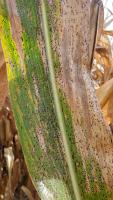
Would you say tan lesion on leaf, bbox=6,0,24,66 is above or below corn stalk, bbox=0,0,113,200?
above

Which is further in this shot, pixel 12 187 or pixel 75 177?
pixel 12 187

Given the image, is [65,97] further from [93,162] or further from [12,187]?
[12,187]

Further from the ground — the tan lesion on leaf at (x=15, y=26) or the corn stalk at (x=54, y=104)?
the tan lesion on leaf at (x=15, y=26)

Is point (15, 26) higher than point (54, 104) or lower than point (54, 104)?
higher

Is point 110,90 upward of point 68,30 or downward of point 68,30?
downward

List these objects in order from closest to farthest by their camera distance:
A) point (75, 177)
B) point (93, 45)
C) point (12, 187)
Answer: point (75, 177) → point (93, 45) → point (12, 187)

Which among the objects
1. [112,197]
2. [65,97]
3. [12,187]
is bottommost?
[12,187]

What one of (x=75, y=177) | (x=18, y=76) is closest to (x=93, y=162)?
(x=75, y=177)

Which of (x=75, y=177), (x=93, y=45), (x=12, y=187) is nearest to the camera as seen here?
(x=75, y=177)
